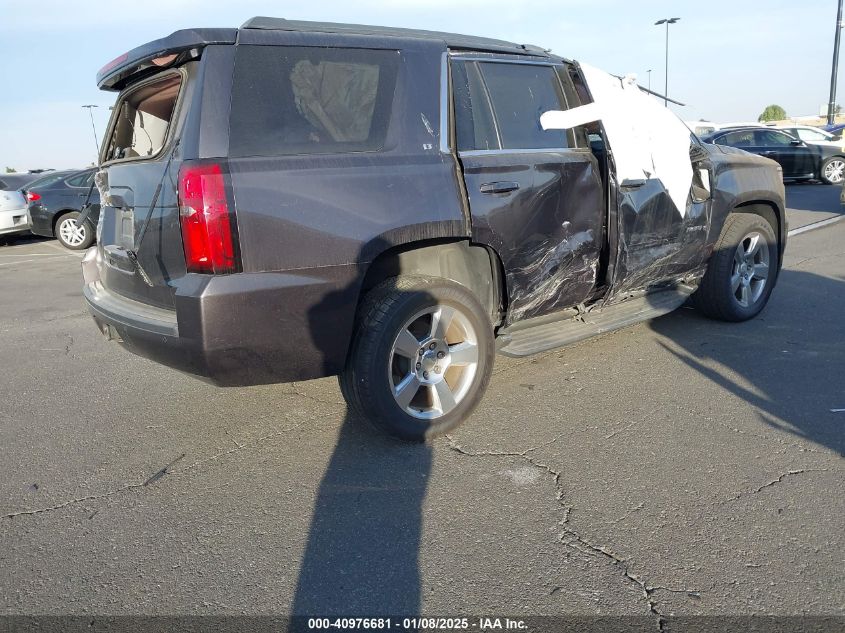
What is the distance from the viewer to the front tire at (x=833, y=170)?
18.1m

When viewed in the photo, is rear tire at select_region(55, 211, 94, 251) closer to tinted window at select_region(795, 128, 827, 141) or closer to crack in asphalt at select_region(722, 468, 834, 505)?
crack in asphalt at select_region(722, 468, 834, 505)

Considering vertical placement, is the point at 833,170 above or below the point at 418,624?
above

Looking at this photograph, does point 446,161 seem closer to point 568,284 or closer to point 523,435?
point 568,284

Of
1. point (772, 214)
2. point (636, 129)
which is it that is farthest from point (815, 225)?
point (636, 129)

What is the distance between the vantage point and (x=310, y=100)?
10.5 ft

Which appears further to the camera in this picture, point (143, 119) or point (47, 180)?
point (47, 180)

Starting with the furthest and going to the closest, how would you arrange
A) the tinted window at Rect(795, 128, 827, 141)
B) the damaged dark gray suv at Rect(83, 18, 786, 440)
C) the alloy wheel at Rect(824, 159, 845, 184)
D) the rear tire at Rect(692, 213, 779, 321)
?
the tinted window at Rect(795, 128, 827, 141) < the alloy wheel at Rect(824, 159, 845, 184) < the rear tire at Rect(692, 213, 779, 321) < the damaged dark gray suv at Rect(83, 18, 786, 440)

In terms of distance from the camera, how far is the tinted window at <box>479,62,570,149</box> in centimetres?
393

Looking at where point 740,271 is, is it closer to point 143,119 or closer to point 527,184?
point 527,184

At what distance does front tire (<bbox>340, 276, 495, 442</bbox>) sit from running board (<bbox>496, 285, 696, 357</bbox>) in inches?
13.4

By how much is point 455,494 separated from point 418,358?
0.79m

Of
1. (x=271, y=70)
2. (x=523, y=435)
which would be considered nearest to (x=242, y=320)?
(x=271, y=70)

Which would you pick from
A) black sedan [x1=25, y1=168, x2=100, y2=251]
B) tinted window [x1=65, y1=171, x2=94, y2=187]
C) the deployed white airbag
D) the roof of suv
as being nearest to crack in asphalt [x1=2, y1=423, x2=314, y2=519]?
the roof of suv

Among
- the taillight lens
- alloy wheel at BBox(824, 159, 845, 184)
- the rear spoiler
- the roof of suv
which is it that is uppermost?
the roof of suv
